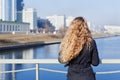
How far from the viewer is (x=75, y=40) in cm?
416

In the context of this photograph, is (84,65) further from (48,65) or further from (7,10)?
(7,10)

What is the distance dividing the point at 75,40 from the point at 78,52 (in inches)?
5.7

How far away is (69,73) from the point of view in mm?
4164

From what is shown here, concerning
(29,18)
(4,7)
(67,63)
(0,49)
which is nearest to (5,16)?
(4,7)

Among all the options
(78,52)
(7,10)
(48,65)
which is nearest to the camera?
(78,52)

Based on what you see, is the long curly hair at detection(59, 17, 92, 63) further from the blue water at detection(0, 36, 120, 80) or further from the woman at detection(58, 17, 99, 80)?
the blue water at detection(0, 36, 120, 80)

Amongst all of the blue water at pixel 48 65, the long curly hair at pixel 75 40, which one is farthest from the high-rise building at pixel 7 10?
the long curly hair at pixel 75 40

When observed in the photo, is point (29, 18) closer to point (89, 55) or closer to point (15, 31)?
point (15, 31)

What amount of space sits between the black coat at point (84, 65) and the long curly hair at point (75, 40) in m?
0.07

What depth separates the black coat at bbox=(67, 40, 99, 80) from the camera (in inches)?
162

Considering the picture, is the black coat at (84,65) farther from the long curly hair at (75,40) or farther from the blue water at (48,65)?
the blue water at (48,65)

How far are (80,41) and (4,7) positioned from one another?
589 ft

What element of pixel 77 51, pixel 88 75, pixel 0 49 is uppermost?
pixel 77 51

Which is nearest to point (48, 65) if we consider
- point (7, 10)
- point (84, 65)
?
point (84, 65)
